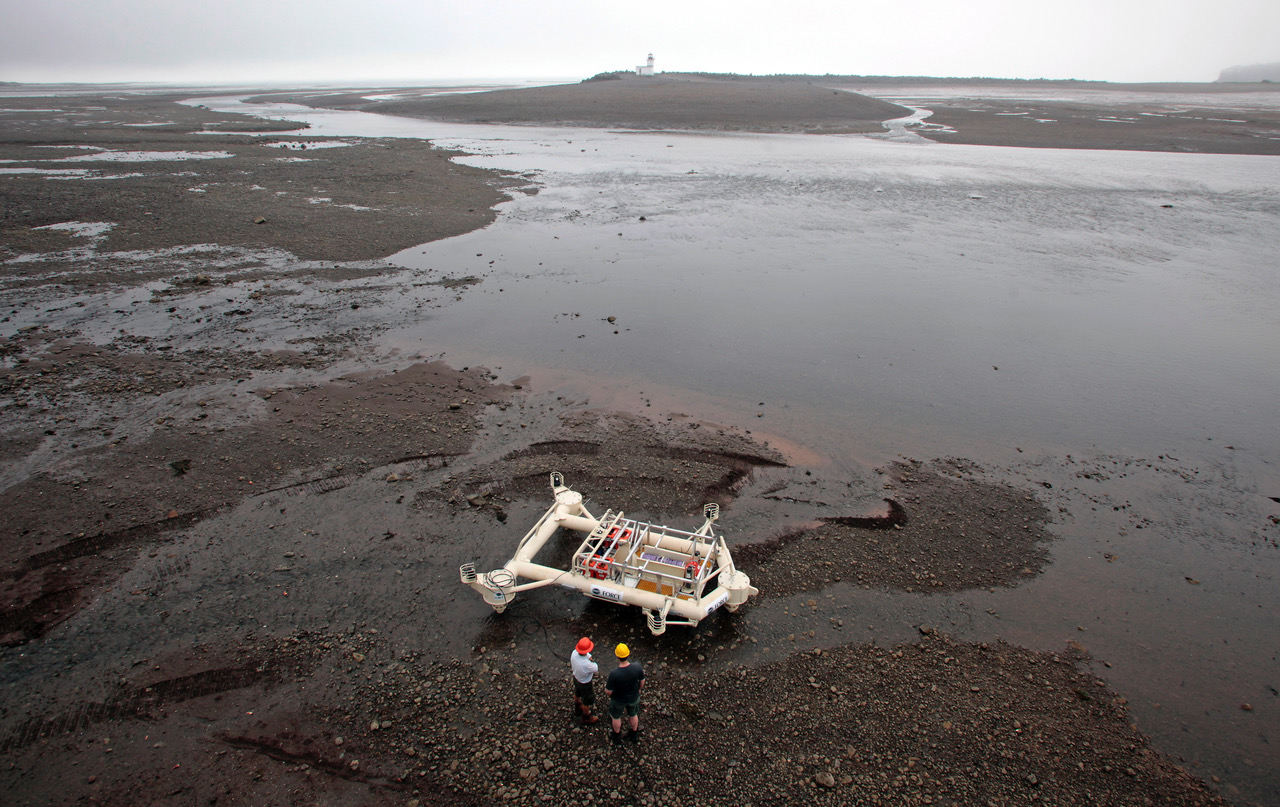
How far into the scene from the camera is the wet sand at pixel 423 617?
6.35 m

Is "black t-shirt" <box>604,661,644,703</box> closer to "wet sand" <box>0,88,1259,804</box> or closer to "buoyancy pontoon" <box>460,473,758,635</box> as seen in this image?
"wet sand" <box>0,88,1259,804</box>

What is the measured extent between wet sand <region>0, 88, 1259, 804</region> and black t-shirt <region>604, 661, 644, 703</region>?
73cm

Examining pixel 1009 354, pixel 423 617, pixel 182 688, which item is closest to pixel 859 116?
pixel 1009 354

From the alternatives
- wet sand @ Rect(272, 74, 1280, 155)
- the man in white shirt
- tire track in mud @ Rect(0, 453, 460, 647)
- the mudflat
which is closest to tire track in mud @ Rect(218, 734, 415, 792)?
the man in white shirt

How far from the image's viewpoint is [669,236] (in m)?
27.6

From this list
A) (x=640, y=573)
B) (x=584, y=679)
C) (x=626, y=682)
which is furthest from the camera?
(x=640, y=573)

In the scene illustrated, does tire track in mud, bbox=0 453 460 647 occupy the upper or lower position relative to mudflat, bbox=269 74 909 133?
lower

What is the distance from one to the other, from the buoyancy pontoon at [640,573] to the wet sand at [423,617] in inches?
19.4

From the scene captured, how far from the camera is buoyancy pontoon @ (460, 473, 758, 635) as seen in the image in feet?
25.7

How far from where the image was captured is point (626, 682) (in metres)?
6.22

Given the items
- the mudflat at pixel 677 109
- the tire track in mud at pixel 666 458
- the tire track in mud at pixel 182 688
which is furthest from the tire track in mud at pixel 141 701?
the mudflat at pixel 677 109

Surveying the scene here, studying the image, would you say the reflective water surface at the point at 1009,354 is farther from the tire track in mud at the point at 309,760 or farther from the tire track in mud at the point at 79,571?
the tire track in mud at the point at 79,571

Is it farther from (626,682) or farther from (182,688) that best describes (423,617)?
(626,682)

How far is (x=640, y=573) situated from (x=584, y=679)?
1.96 metres
